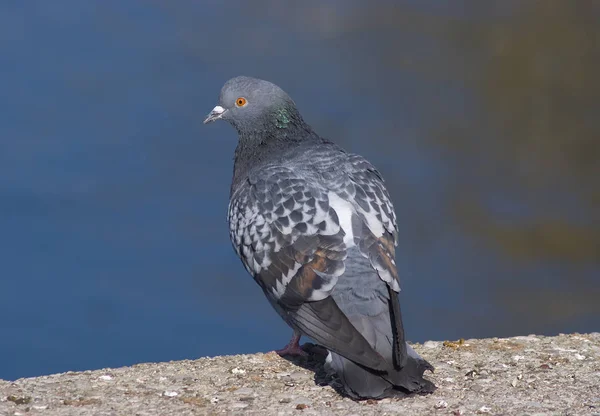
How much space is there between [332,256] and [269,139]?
7.53ft

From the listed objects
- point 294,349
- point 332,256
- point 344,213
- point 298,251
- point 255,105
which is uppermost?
point 255,105

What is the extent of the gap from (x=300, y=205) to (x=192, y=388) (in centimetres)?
186

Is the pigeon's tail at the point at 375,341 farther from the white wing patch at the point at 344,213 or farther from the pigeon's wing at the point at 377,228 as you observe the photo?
the white wing patch at the point at 344,213

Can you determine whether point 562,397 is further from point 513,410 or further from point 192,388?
point 192,388

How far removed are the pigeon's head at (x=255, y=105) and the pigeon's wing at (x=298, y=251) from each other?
104 cm

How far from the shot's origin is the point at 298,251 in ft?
26.3

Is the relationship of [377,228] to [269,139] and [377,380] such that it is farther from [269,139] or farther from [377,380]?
[269,139]

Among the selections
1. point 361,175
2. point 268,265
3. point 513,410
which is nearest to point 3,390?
point 268,265

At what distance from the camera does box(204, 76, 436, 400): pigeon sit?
754cm

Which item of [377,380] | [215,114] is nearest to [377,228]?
[377,380]

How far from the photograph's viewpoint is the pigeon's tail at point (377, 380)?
24.6 ft

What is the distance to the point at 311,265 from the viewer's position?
7.85 m

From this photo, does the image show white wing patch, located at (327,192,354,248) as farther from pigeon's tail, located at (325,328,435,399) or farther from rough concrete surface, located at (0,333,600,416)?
rough concrete surface, located at (0,333,600,416)

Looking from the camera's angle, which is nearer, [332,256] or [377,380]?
[377,380]
